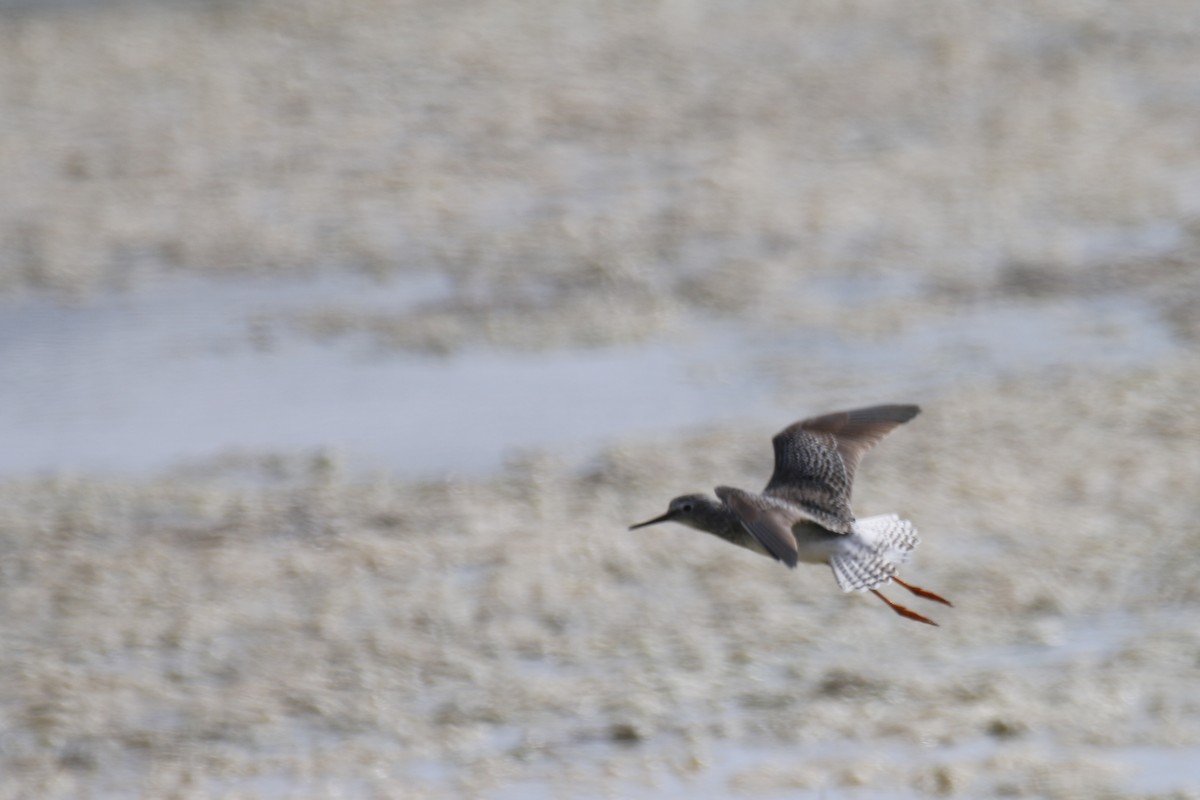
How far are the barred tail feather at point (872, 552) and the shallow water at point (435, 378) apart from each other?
260cm

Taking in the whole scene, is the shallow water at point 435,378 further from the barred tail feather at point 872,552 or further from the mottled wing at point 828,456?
the barred tail feather at point 872,552

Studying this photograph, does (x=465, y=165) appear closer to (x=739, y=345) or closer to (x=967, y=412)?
(x=739, y=345)

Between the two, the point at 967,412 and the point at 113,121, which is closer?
the point at 967,412

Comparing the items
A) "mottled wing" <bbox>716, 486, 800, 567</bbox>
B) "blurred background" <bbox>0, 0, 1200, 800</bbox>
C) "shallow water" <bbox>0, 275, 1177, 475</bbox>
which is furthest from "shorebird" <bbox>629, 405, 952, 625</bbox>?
"shallow water" <bbox>0, 275, 1177, 475</bbox>

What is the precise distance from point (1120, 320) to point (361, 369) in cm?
362

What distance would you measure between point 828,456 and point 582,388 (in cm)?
301

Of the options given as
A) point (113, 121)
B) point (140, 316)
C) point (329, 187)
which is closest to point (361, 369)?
point (140, 316)

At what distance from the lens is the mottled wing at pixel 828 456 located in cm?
586

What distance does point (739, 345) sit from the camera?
929 centimetres

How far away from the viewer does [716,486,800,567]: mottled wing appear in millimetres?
5004

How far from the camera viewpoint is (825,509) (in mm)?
5824

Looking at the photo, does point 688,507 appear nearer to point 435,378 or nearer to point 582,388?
point 582,388

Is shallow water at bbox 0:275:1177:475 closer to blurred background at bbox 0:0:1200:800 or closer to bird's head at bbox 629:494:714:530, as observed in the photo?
blurred background at bbox 0:0:1200:800

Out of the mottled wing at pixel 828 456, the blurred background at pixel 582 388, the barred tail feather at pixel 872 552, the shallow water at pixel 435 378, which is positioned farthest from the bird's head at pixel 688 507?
the shallow water at pixel 435 378
